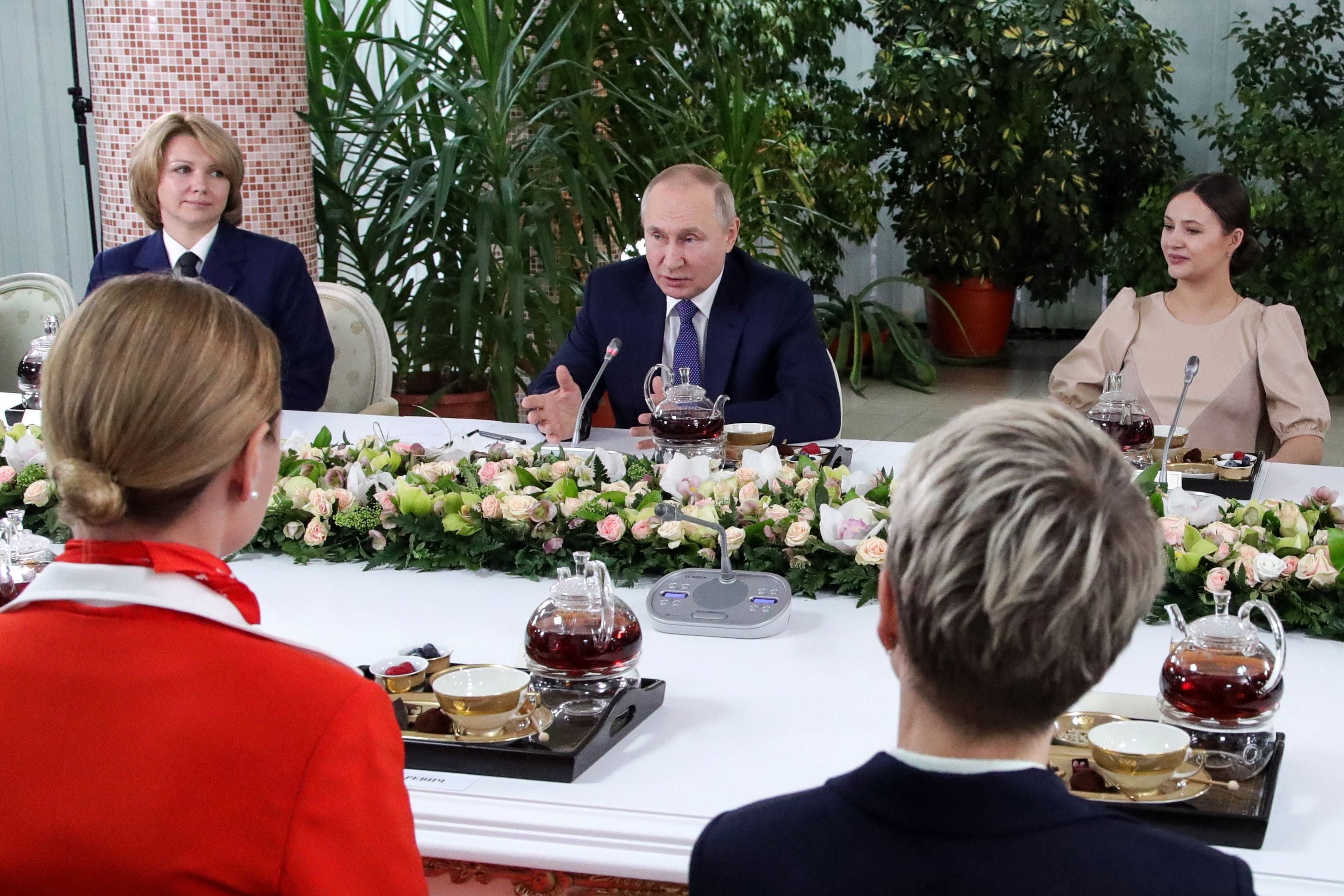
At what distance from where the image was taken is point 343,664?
1162mm

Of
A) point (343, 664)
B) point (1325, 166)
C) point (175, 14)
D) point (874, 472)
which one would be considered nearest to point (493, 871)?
point (343, 664)

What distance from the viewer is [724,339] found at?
3381 mm

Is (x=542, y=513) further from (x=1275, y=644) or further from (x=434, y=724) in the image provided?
(x=1275, y=644)

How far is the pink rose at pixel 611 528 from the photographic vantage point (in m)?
2.12

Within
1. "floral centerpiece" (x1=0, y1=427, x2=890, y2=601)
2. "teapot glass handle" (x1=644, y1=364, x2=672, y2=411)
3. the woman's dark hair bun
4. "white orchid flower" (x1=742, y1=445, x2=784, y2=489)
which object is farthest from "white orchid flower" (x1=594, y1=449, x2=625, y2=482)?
the woman's dark hair bun

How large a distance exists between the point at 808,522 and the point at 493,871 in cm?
82

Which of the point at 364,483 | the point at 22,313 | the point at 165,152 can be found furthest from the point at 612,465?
the point at 22,313

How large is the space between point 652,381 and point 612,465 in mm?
949

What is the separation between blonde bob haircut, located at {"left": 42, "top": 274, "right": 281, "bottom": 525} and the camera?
3.59 ft

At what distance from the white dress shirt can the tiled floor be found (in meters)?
2.75

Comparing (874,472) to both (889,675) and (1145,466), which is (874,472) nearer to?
(1145,466)

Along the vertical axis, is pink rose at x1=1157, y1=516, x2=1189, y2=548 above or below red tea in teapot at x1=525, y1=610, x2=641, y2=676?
above

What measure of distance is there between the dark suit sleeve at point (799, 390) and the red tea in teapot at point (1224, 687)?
5.33 ft

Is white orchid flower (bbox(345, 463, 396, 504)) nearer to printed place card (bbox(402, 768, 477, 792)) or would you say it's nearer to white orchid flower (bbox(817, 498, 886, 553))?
white orchid flower (bbox(817, 498, 886, 553))
